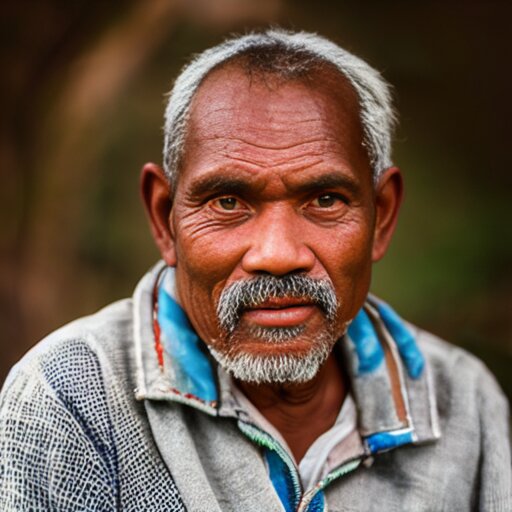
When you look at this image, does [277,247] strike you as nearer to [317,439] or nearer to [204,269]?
[204,269]

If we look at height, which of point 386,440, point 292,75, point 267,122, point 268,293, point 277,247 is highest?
point 292,75

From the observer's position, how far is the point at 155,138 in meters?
4.95

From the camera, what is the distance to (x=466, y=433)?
2.70 meters

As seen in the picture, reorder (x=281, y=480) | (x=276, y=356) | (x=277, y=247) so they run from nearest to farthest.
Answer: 1. (x=277, y=247)
2. (x=276, y=356)
3. (x=281, y=480)

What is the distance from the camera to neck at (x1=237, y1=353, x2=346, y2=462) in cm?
258

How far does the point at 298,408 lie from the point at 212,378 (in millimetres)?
333

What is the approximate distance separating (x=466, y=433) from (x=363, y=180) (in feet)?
3.04

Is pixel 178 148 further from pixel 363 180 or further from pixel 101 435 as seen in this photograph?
pixel 101 435

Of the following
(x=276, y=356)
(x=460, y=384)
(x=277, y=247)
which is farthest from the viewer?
(x=460, y=384)

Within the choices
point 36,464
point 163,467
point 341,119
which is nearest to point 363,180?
point 341,119

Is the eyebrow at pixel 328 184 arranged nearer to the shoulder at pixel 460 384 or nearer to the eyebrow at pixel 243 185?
the eyebrow at pixel 243 185

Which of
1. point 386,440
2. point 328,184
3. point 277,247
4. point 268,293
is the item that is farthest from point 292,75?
point 386,440

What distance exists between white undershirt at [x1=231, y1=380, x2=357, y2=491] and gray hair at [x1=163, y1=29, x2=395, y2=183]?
72 cm

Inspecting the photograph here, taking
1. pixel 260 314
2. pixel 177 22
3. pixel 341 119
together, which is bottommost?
pixel 260 314
